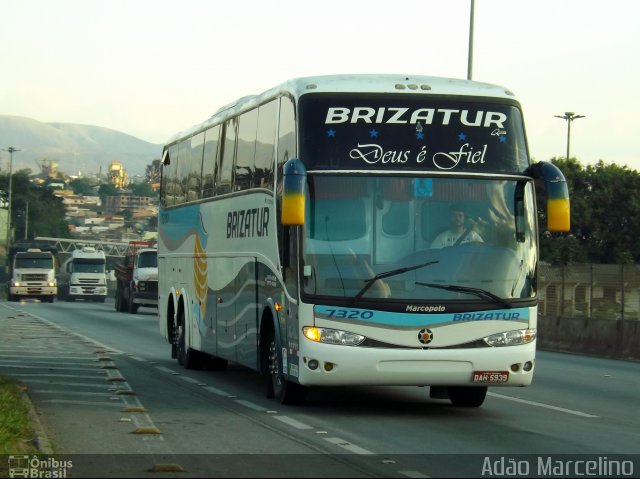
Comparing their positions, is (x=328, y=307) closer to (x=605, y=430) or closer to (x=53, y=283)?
(x=605, y=430)

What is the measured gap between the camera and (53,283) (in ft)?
223

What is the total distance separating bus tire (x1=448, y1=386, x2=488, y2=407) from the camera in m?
14.9

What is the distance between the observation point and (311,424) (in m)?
12.8

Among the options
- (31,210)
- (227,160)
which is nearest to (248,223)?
(227,160)

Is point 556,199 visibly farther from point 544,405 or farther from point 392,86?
point 544,405

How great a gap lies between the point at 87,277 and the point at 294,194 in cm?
5839

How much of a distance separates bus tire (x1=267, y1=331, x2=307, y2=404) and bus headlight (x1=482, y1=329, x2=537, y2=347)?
7.27 feet

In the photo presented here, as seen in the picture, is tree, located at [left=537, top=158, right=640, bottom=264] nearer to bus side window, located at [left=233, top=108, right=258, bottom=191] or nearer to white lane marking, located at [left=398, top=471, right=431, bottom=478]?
bus side window, located at [left=233, top=108, right=258, bottom=191]

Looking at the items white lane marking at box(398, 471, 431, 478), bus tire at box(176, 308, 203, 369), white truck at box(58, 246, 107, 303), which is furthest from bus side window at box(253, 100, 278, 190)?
white truck at box(58, 246, 107, 303)

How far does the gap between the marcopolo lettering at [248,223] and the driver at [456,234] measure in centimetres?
247

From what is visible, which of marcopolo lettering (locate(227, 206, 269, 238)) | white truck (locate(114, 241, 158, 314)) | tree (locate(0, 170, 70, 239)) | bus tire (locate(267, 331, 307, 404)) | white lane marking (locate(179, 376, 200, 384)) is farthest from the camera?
tree (locate(0, 170, 70, 239))

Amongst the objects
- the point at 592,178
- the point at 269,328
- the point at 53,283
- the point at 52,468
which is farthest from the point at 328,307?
the point at 53,283

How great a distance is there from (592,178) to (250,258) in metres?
46.0

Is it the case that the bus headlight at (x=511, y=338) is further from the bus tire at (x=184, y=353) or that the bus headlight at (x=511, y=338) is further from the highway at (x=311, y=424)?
the bus tire at (x=184, y=353)
